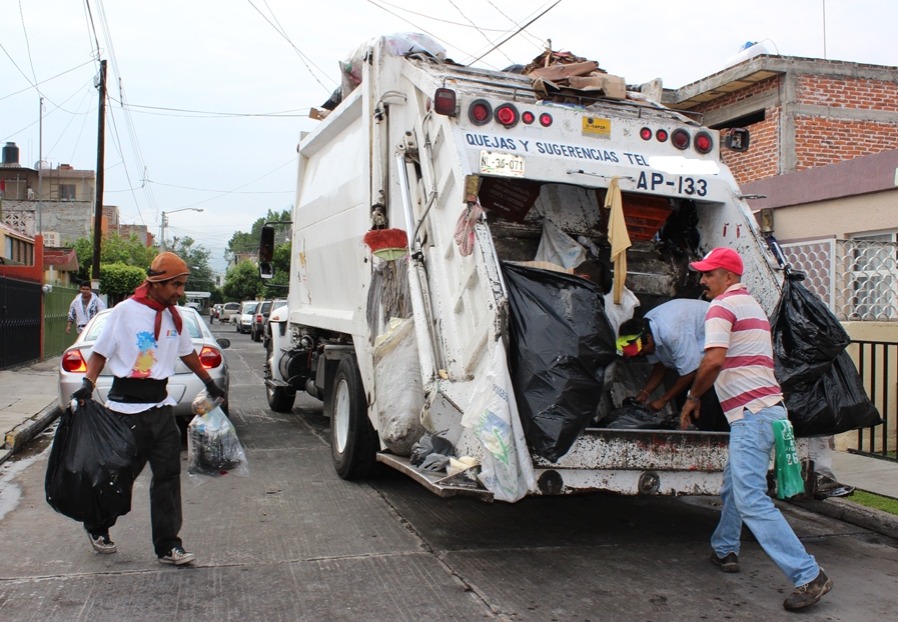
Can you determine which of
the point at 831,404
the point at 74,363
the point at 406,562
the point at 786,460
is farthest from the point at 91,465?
the point at 831,404

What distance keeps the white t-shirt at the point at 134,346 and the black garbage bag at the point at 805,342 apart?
337cm

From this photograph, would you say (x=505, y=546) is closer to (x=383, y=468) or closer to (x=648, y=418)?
(x=648, y=418)

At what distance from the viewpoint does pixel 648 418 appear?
486 cm

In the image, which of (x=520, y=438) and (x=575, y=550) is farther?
(x=575, y=550)

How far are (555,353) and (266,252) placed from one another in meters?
6.85

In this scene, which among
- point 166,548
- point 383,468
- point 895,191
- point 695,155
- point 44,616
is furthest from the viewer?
point 895,191

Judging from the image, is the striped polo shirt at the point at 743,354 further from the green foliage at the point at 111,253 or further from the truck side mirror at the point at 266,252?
the green foliage at the point at 111,253

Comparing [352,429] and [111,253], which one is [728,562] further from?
[111,253]

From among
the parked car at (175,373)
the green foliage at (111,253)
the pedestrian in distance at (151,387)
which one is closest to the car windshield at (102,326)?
the parked car at (175,373)

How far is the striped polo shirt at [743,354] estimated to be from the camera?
4.21 metres

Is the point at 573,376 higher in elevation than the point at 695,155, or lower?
lower

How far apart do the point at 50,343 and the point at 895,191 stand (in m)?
16.9

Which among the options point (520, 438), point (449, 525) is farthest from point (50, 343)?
point (520, 438)

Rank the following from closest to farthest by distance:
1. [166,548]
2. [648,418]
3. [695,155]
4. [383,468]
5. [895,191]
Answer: [166,548] < [648,418] < [695,155] < [383,468] < [895,191]
